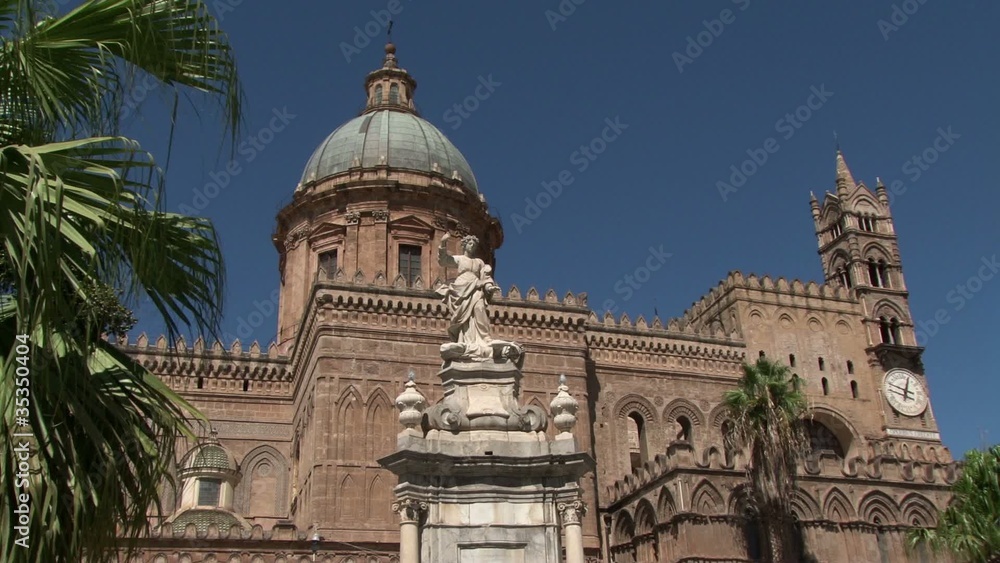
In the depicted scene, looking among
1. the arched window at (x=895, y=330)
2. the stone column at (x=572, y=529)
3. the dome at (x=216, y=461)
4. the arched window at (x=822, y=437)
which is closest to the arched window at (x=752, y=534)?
the arched window at (x=822, y=437)

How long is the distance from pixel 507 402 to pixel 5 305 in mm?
7016

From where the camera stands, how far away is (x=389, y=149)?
1729 inches

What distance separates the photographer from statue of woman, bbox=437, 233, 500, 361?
1252 centimetres

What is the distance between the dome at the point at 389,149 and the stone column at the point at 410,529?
106 ft

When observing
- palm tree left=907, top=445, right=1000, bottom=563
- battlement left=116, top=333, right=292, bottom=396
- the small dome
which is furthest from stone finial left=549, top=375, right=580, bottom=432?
battlement left=116, top=333, right=292, bottom=396

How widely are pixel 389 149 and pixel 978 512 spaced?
2769 cm

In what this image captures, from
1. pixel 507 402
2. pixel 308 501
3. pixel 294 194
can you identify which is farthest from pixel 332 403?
pixel 507 402

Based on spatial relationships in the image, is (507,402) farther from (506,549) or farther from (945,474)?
(945,474)

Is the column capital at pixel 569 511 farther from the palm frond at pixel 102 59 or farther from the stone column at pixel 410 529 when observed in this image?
the palm frond at pixel 102 59

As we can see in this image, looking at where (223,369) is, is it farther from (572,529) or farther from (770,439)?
(572,529)

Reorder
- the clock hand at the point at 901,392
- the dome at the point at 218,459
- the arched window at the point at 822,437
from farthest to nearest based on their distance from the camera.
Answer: the clock hand at the point at 901,392, the arched window at the point at 822,437, the dome at the point at 218,459

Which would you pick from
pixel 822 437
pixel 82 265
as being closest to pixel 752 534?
pixel 822 437

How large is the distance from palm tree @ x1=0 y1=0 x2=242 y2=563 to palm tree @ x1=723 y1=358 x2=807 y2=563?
79.8ft

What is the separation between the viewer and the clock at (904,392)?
41.7m
